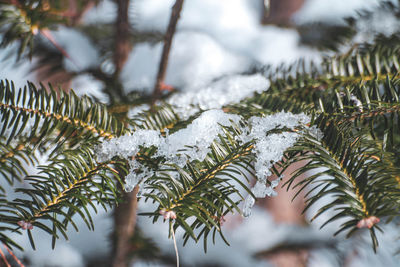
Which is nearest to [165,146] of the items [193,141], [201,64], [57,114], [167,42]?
[193,141]

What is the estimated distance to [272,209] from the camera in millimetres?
789

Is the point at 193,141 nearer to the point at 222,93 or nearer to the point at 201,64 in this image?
the point at 222,93

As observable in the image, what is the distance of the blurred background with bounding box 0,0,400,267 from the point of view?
0.60 m

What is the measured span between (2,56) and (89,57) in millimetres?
156

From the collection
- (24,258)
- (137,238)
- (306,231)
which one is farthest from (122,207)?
(306,231)

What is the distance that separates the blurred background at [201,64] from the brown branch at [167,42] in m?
0.03

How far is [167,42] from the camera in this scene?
1.65ft

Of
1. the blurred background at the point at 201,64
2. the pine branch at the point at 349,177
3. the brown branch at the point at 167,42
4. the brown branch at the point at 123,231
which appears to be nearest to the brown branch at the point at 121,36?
the blurred background at the point at 201,64

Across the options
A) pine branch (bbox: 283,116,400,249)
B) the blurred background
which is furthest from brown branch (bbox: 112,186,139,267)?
pine branch (bbox: 283,116,400,249)

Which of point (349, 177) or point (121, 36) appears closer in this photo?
point (349, 177)

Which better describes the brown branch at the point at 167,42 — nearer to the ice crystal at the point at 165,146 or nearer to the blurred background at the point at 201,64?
the blurred background at the point at 201,64

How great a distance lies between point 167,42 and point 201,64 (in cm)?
16

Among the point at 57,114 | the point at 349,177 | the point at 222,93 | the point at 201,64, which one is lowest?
the point at 349,177

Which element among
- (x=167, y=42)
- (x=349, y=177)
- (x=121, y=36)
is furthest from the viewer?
(x=121, y=36)
